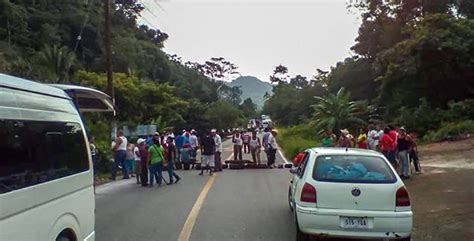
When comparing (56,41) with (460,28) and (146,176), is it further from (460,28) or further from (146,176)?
(146,176)

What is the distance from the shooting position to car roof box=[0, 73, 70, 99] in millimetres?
4573

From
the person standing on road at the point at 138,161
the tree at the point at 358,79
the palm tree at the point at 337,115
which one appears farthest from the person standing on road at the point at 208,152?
the tree at the point at 358,79

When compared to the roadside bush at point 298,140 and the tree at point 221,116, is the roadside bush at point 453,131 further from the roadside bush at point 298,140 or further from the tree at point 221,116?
the tree at point 221,116

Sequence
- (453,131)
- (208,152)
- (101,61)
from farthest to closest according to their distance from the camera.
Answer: (101,61)
(453,131)
(208,152)

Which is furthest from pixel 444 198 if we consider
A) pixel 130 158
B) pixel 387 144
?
pixel 130 158

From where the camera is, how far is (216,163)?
2220 cm

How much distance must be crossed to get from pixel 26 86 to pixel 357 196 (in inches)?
188

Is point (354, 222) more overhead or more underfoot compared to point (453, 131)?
more underfoot

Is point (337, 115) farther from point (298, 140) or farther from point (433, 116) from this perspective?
point (433, 116)

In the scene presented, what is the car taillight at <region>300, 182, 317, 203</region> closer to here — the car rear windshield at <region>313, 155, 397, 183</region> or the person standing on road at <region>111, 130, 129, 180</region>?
the car rear windshield at <region>313, 155, 397, 183</region>

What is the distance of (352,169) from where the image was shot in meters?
8.25

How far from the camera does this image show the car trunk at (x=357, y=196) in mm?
7797

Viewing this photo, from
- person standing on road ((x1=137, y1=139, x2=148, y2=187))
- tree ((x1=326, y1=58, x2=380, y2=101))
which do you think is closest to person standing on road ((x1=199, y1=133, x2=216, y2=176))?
person standing on road ((x1=137, y1=139, x2=148, y2=187))

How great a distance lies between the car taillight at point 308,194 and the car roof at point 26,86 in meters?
3.71
